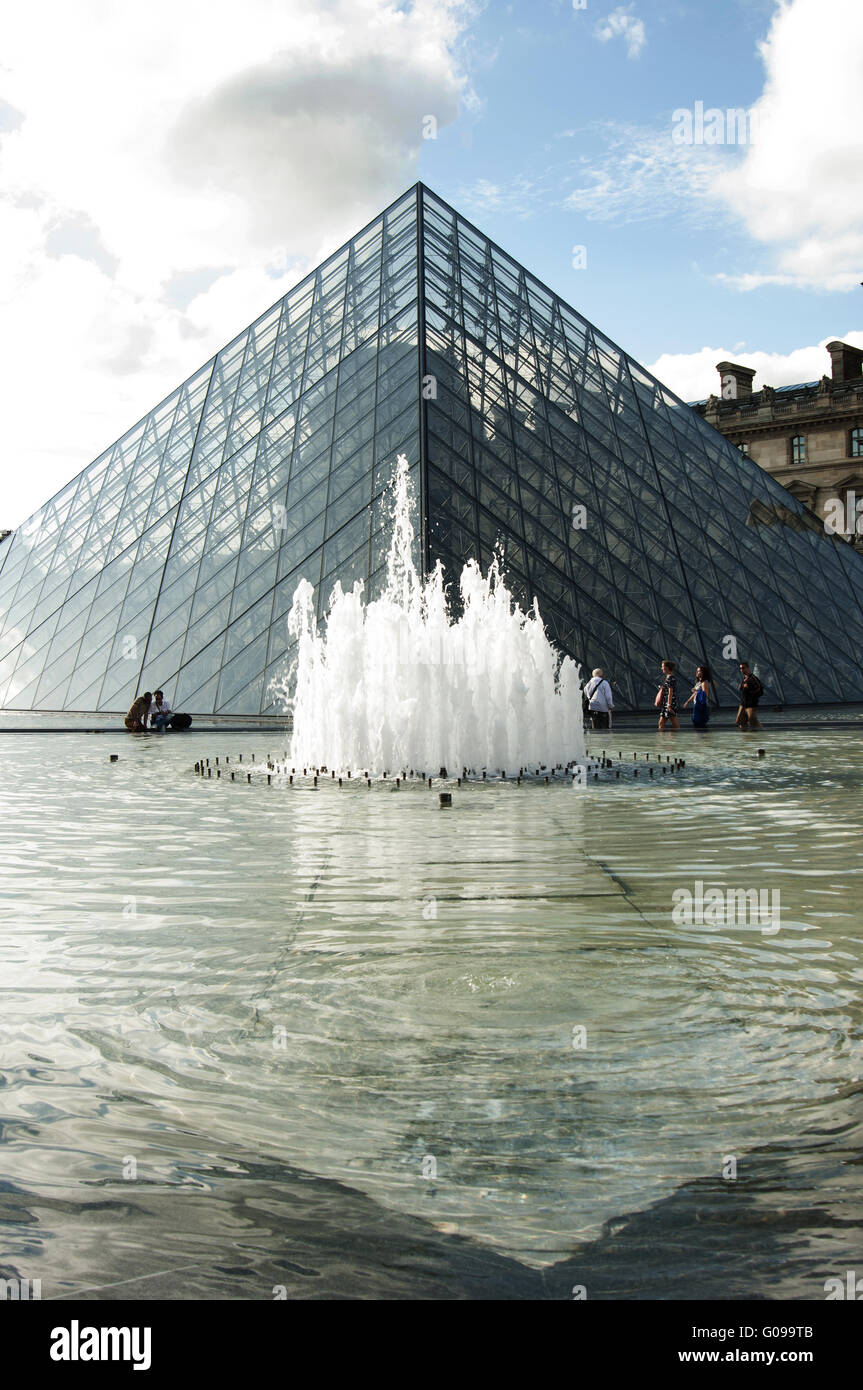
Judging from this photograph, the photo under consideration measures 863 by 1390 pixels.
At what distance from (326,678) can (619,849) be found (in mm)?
8485

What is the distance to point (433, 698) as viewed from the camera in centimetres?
1505

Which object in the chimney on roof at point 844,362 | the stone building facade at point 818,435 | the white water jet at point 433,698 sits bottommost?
the white water jet at point 433,698

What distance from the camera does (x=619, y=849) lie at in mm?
7910

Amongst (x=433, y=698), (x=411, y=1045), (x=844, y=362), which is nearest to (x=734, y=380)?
(x=844, y=362)

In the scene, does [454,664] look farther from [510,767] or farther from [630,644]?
[630,644]

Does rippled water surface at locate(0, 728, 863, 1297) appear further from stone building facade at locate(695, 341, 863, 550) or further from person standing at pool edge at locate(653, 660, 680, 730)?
stone building facade at locate(695, 341, 863, 550)

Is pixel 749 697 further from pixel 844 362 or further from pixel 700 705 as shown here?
pixel 844 362

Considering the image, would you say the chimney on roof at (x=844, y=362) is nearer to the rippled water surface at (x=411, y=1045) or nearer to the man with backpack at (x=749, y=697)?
the man with backpack at (x=749, y=697)

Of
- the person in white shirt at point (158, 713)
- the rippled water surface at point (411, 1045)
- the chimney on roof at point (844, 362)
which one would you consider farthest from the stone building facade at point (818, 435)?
the rippled water surface at point (411, 1045)

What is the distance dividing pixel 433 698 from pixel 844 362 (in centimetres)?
5177

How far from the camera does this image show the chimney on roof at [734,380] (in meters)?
64.3

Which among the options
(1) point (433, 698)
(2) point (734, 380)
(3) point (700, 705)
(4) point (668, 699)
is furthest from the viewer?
(2) point (734, 380)
